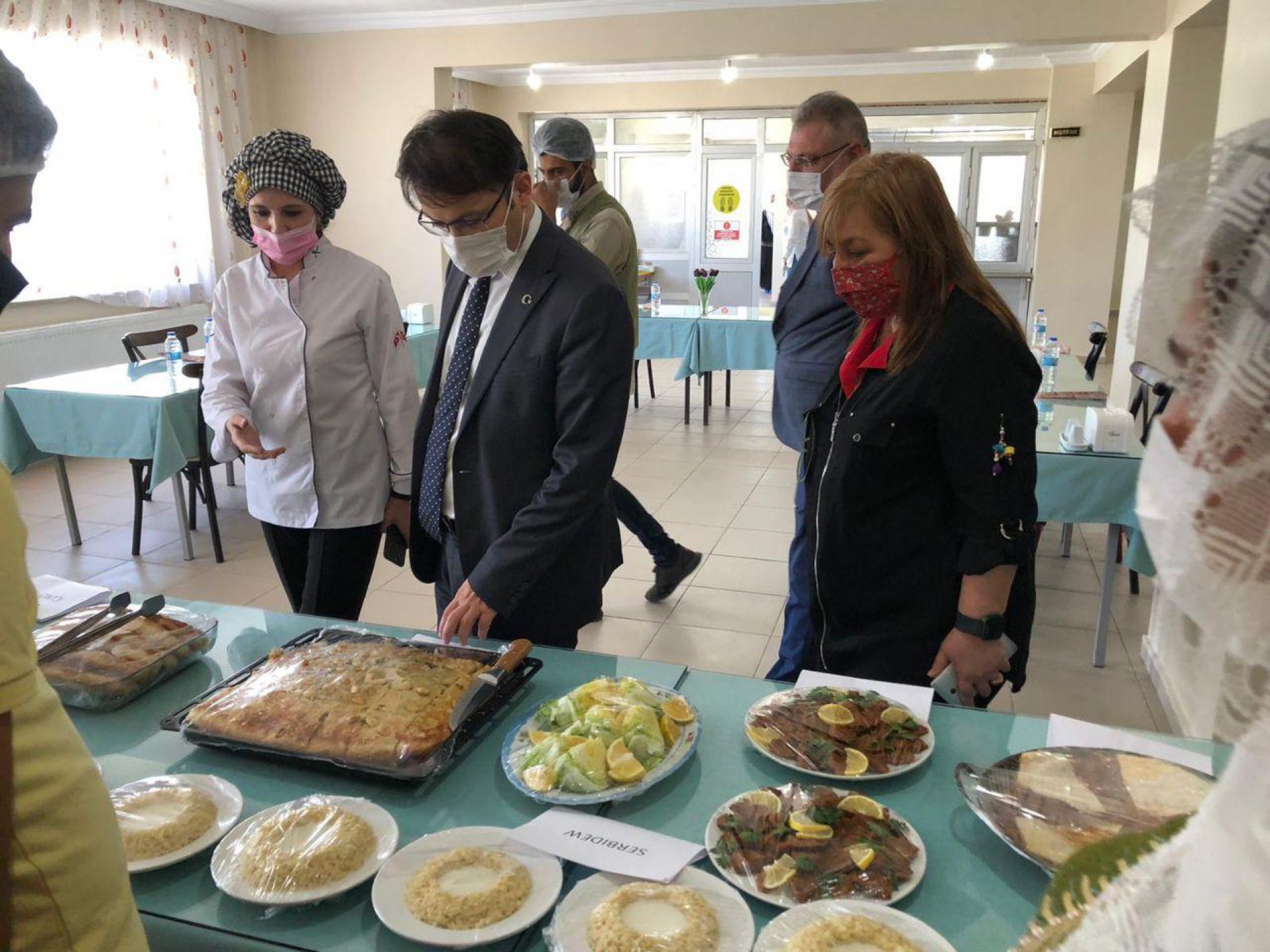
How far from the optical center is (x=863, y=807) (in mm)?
991

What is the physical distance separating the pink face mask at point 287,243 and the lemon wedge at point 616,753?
1.26m

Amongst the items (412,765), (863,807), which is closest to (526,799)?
(412,765)

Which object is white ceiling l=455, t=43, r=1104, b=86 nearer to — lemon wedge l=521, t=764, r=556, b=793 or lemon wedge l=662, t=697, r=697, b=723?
lemon wedge l=662, t=697, r=697, b=723

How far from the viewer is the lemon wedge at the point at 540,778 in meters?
1.06

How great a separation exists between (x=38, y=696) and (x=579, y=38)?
6708 millimetres

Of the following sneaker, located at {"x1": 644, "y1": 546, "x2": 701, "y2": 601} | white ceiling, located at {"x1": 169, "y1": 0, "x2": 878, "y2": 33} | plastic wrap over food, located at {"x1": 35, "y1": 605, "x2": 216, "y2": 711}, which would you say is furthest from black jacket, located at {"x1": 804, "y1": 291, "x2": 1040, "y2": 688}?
white ceiling, located at {"x1": 169, "y1": 0, "x2": 878, "y2": 33}

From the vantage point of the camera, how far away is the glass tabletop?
3676 mm

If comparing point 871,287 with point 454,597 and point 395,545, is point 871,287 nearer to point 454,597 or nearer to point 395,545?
point 454,597

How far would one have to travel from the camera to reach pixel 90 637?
1.38 m

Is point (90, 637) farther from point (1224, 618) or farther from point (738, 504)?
point (738, 504)

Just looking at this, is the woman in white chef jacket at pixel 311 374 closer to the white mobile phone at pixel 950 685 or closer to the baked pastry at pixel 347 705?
the baked pastry at pixel 347 705

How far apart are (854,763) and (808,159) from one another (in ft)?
5.92

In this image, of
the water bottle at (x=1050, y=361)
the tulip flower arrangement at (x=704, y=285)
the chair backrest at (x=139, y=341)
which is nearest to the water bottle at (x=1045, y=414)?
the water bottle at (x=1050, y=361)

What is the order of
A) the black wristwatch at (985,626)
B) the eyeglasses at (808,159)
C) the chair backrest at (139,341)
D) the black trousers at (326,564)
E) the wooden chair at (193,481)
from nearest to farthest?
the black wristwatch at (985,626)
the black trousers at (326,564)
the eyeglasses at (808,159)
the wooden chair at (193,481)
the chair backrest at (139,341)
